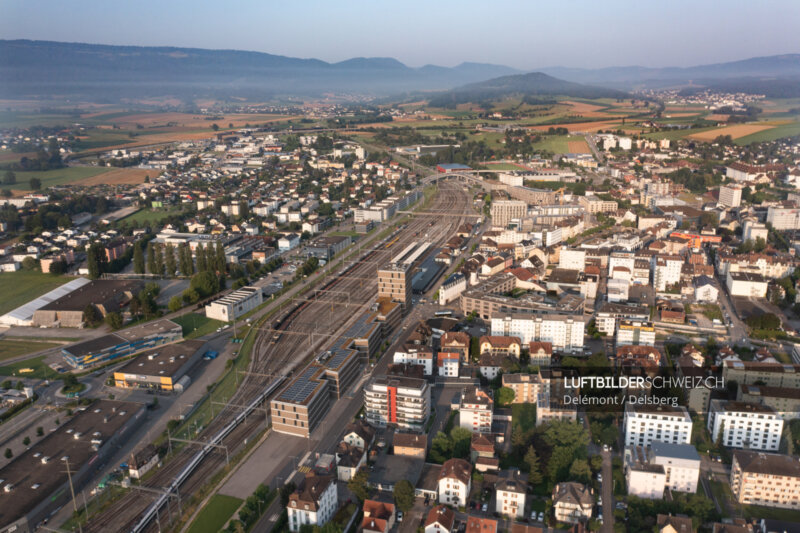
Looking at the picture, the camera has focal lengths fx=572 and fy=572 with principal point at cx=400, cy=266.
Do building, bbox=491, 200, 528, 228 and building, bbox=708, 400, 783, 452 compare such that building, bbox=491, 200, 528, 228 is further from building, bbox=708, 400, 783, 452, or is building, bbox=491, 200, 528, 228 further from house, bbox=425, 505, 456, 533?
house, bbox=425, 505, 456, 533

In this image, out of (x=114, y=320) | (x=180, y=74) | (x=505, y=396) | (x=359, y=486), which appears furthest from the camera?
(x=180, y=74)

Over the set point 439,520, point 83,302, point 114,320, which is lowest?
point 439,520

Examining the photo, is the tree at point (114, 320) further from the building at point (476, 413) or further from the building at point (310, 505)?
the building at point (476, 413)

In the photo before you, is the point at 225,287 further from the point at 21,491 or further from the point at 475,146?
the point at 475,146

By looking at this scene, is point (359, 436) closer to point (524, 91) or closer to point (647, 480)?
point (647, 480)

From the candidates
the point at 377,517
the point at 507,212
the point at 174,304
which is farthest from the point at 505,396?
the point at 507,212

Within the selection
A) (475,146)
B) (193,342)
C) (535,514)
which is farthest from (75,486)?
(475,146)
